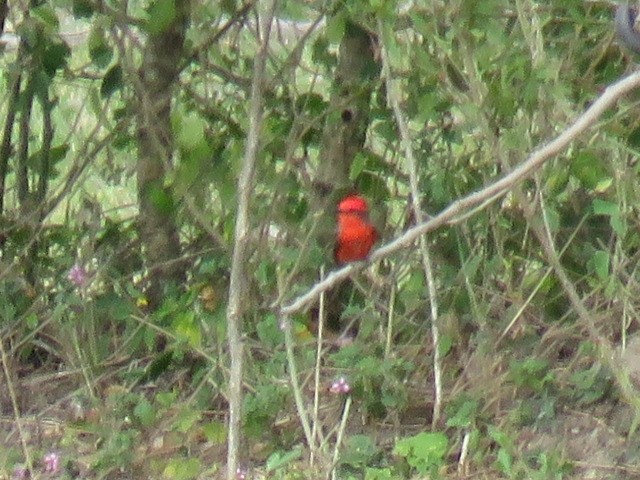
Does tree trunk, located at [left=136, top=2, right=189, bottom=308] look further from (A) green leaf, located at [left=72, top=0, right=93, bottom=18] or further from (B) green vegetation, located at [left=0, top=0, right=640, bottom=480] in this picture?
(A) green leaf, located at [left=72, top=0, right=93, bottom=18]

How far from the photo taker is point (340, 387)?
363 centimetres

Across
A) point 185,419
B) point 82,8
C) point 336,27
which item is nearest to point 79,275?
point 185,419

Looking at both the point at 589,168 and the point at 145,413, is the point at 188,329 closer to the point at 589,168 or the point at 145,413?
the point at 145,413

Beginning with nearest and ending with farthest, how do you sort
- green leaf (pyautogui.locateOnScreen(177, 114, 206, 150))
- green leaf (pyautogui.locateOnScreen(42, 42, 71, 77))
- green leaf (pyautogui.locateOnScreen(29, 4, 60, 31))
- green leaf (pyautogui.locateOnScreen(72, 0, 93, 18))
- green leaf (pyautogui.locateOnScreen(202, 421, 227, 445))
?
green leaf (pyautogui.locateOnScreen(177, 114, 206, 150)) < green leaf (pyautogui.locateOnScreen(29, 4, 60, 31)) < green leaf (pyautogui.locateOnScreen(72, 0, 93, 18)) < green leaf (pyautogui.locateOnScreen(202, 421, 227, 445)) < green leaf (pyautogui.locateOnScreen(42, 42, 71, 77))

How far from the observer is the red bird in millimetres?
3773

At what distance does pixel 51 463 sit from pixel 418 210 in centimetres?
119

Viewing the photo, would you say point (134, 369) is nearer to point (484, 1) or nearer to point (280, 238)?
point (280, 238)

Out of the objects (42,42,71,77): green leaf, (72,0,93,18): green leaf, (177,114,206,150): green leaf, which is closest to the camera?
(177,114,206,150): green leaf

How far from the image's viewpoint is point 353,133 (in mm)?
3949

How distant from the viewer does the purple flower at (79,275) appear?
3852mm

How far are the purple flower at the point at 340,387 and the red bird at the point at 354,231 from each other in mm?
332

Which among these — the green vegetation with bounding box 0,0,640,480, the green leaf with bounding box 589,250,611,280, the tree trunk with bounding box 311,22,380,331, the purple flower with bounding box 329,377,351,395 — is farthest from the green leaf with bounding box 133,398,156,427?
the green leaf with bounding box 589,250,611,280

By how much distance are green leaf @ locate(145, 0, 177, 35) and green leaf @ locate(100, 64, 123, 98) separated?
0.38 meters

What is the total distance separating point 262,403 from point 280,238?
0.44 metres
